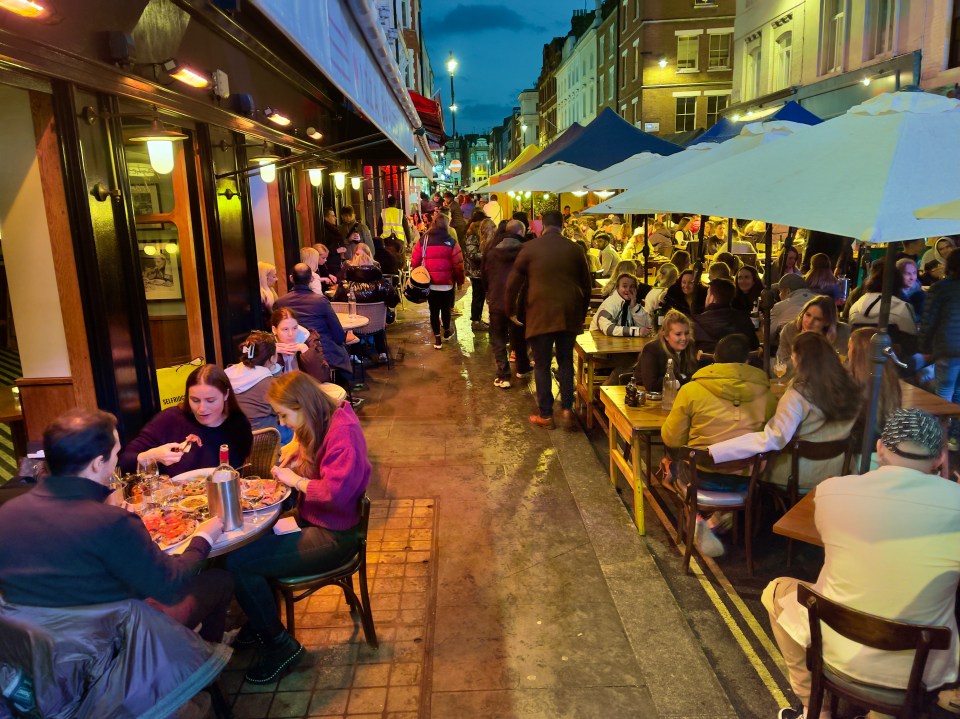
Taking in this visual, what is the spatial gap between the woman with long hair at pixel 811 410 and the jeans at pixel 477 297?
26.9 ft

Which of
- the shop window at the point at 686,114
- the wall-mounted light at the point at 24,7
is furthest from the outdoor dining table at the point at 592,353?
the shop window at the point at 686,114

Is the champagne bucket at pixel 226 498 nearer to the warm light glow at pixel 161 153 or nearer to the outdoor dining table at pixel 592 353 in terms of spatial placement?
the warm light glow at pixel 161 153

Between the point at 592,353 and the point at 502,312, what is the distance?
235 cm

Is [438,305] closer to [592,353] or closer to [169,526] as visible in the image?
[592,353]

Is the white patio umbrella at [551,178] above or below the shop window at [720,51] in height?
below

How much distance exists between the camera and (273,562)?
11.3 feet

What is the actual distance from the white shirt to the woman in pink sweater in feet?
7.00

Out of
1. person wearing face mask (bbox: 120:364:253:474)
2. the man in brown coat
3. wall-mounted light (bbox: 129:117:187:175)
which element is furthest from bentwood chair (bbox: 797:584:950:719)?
wall-mounted light (bbox: 129:117:187:175)

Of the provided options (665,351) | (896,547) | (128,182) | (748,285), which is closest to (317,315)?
(128,182)

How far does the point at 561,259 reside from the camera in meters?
6.95

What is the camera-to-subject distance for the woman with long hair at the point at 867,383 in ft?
13.5

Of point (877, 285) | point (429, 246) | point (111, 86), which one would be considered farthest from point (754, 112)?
point (111, 86)

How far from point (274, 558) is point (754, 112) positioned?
21550mm

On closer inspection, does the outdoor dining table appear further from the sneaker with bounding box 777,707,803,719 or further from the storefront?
the sneaker with bounding box 777,707,803,719
